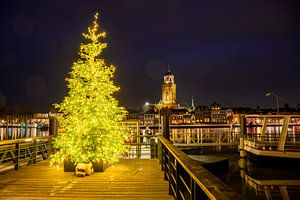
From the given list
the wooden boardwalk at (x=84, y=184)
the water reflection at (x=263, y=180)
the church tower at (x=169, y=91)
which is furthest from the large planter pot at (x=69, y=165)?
the church tower at (x=169, y=91)

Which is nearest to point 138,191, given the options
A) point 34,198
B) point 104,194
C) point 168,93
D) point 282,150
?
point 104,194

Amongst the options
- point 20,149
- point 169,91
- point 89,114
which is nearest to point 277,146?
point 89,114

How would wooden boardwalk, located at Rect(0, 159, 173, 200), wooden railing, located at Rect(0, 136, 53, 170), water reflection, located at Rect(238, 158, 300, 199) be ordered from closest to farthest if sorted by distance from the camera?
wooden boardwalk, located at Rect(0, 159, 173, 200)
wooden railing, located at Rect(0, 136, 53, 170)
water reflection, located at Rect(238, 158, 300, 199)

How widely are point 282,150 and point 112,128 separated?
1387cm

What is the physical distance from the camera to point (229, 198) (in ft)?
5.74

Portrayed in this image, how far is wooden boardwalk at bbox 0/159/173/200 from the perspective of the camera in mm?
5539

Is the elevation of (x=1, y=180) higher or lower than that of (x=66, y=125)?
lower

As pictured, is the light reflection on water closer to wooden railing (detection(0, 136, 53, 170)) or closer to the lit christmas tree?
the lit christmas tree

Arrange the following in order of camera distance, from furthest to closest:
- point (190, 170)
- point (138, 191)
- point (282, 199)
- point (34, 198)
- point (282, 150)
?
point (282, 150) → point (282, 199) → point (138, 191) → point (34, 198) → point (190, 170)

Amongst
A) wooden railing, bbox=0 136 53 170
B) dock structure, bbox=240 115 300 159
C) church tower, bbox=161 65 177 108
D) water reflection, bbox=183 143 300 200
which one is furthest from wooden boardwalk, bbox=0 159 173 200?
church tower, bbox=161 65 177 108

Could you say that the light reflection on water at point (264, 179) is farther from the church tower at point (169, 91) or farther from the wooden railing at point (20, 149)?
the church tower at point (169, 91)

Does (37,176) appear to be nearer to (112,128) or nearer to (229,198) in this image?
(112,128)

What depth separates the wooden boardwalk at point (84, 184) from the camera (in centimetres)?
554

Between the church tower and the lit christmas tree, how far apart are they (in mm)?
109087
